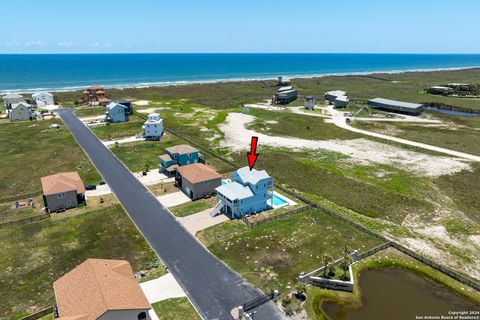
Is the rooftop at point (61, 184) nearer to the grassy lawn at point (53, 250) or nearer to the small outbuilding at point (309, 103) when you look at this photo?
the grassy lawn at point (53, 250)

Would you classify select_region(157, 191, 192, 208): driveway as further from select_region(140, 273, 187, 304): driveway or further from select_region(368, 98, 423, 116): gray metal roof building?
select_region(368, 98, 423, 116): gray metal roof building

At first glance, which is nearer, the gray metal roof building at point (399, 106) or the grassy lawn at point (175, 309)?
the grassy lawn at point (175, 309)

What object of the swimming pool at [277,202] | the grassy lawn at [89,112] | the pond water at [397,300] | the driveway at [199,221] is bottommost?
the pond water at [397,300]

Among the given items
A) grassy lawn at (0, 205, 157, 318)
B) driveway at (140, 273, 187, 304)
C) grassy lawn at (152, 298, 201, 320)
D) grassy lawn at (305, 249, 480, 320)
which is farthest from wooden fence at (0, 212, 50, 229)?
grassy lawn at (305, 249, 480, 320)

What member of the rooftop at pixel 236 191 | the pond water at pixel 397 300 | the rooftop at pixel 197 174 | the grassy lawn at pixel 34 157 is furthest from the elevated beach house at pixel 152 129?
the pond water at pixel 397 300

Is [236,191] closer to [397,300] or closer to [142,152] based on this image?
[397,300]

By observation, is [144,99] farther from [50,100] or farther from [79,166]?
[79,166]

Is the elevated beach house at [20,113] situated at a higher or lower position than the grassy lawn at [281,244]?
higher

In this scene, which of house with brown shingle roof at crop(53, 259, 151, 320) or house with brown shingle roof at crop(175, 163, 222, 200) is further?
house with brown shingle roof at crop(175, 163, 222, 200)
